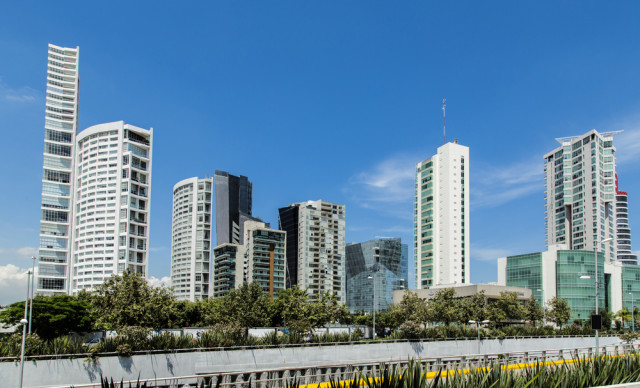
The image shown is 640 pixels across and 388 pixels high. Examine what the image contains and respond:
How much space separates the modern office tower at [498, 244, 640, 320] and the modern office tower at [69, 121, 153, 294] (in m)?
83.0

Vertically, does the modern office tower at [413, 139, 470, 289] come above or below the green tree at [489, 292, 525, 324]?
above

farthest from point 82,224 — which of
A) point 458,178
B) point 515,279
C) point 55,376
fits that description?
point 515,279

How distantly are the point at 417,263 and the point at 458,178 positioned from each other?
24.0 metres

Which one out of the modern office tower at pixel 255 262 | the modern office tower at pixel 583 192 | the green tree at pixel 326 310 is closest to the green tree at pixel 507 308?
the green tree at pixel 326 310

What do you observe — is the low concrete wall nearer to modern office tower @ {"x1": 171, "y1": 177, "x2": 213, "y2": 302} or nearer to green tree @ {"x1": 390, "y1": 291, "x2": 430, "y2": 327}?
green tree @ {"x1": 390, "y1": 291, "x2": 430, "y2": 327}

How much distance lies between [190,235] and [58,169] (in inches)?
3331

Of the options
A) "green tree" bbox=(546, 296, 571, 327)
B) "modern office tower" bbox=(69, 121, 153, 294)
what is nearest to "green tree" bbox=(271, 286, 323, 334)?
"green tree" bbox=(546, 296, 571, 327)

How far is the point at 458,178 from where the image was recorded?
124 meters

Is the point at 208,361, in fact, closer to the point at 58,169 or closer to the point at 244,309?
the point at 244,309

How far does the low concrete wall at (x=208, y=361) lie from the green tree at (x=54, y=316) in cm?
2730

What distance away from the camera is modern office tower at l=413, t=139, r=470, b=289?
12200 cm

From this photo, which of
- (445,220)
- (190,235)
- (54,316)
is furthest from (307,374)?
(190,235)

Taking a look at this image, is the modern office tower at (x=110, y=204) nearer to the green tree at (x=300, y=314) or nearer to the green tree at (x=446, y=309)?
the green tree at (x=300, y=314)

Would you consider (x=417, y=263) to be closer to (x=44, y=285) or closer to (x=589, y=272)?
(x=589, y=272)
